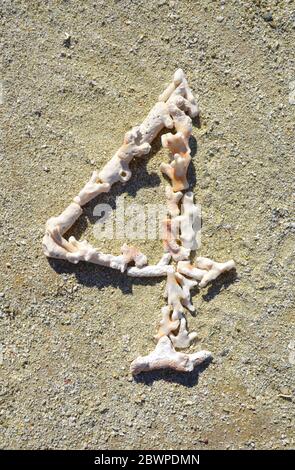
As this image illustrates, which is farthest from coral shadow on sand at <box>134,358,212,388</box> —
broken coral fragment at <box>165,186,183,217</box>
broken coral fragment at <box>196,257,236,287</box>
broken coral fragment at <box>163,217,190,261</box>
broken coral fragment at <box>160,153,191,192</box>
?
broken coral fragment at <box>160,153,191,192</box>

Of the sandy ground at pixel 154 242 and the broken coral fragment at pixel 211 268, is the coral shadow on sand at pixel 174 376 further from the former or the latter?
the broken coral fragment at pixel 211 268

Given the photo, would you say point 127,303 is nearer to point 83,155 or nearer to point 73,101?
point 83,155

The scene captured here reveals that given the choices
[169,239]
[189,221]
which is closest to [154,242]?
[169,239]

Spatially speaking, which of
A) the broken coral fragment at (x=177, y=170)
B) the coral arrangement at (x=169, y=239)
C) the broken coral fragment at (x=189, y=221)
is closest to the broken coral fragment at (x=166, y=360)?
the coral arrangement at (x=169, y=239)

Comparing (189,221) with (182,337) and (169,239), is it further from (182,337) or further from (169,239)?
(182,337)
